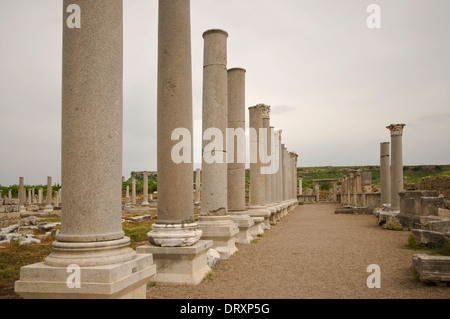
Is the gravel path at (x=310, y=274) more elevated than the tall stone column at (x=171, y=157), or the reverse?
the tall stone column at (x=171, y=157)

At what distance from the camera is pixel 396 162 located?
66.7 ft

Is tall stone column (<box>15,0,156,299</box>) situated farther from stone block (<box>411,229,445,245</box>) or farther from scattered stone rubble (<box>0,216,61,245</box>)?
scattered stone rubble (<box>0,216,61,245</box>)

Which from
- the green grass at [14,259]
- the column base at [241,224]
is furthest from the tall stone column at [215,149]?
the green grass at [14,259]

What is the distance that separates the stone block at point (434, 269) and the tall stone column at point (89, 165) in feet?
17.6

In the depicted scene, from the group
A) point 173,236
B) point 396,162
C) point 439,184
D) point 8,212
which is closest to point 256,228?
point 173,236

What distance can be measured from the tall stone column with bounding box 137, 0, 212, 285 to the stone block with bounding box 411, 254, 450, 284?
4.29 meters

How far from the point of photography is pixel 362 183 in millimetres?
31719

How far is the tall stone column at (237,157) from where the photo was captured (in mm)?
12812

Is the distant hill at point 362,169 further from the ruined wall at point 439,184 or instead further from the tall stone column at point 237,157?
the tall stone column at point 237,157

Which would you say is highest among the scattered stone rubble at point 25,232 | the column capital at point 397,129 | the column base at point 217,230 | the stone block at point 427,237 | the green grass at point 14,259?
the column capital at point 397,129

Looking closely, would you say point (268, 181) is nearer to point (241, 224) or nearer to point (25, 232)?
point (241, 224)

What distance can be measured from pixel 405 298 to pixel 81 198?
5407 mm

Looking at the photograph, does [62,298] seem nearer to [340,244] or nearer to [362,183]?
[340,244]
